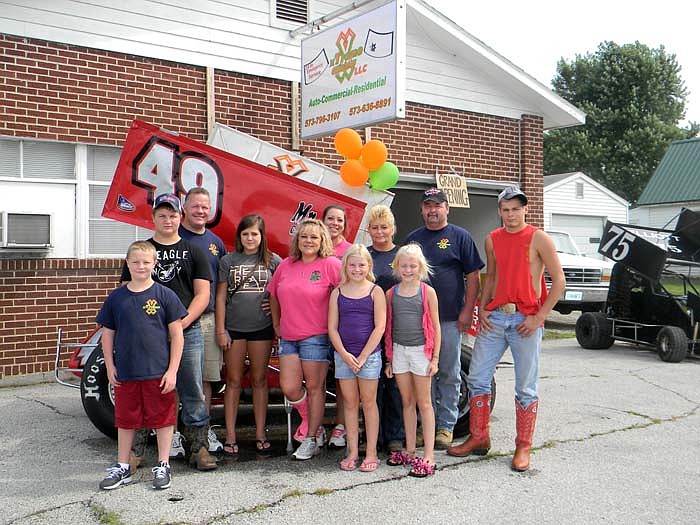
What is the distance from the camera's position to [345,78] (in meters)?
8.57

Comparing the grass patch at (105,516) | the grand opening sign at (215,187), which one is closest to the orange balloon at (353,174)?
the grand opening sign at (215,187)

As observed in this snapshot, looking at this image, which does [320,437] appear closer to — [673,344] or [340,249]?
[340,249]

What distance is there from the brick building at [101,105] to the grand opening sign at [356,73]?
0.70 metres

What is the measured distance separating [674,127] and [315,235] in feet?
140

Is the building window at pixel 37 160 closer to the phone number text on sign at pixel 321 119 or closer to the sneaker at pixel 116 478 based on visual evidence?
the phone number text on sign at pixel 321 119

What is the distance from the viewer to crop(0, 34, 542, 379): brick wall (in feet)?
26.7

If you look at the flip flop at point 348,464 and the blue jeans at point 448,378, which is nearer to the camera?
the flip flop at point 348,464

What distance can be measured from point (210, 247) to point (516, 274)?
2.13 metres

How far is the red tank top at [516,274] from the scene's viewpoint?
4738mm

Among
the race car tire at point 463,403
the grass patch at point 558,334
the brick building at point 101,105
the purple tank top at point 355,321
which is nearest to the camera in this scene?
the purple tank top at point 355,321

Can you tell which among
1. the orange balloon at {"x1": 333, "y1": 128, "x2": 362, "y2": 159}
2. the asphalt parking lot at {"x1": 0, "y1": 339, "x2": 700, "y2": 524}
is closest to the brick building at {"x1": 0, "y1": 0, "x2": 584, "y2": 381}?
the asphalt parking lot at {"x1": 0, "y1": 339, "x2": 700, "y2": 524}

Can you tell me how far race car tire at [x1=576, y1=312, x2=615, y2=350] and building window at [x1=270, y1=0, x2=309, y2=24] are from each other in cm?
636

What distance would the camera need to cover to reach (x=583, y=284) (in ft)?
44.6

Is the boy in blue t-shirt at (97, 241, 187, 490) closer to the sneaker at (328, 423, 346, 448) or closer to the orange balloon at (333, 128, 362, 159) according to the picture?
the sneaker at (328, 423, 346, 448)
